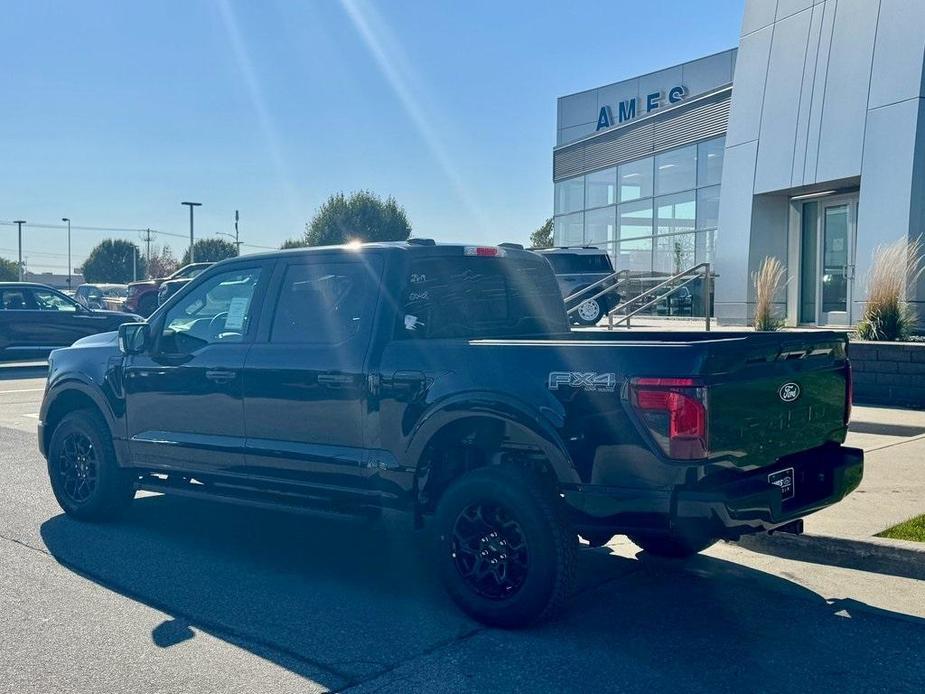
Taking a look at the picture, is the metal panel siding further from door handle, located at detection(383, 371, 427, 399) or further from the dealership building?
door handle, located at detection(383, 371, 427, 399)

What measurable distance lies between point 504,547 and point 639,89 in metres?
32.6

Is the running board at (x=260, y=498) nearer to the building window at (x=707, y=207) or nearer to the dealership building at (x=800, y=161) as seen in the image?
the dealership building at (x=800, y=161)

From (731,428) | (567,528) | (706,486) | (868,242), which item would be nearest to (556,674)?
(567,528)

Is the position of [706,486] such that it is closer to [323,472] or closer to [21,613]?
[323,472]

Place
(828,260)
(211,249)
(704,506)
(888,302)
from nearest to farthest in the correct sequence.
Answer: (704,506) → (888,302) → (828,260) → (211,249)

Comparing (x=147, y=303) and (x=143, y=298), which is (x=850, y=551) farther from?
(x=143, y=298)

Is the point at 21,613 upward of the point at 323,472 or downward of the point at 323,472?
downward

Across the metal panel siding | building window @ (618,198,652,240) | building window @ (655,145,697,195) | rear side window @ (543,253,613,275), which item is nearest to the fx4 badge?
rear side window @ (543,253,613,275)

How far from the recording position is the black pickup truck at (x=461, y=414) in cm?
448

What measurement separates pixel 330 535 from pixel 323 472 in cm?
140

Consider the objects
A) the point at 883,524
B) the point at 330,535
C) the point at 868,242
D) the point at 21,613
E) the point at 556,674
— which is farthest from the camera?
the point at 868,242

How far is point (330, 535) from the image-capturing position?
6.96m

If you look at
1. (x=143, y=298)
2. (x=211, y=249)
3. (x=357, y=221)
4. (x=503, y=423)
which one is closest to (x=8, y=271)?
(x=211, y=249)

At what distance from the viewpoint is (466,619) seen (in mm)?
5113
